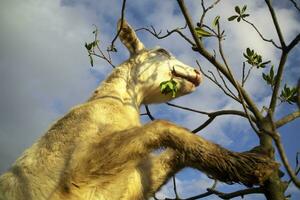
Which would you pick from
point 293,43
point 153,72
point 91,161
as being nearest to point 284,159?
point 293,43

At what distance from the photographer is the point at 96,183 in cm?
579

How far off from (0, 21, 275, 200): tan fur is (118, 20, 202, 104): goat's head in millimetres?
1507

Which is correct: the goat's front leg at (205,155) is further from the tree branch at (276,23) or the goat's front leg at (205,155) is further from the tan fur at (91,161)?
the tree branch at (276,23)

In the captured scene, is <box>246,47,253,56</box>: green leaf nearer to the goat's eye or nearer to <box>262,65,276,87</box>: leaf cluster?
<box>262,65,276,87</box>: leaf cluster

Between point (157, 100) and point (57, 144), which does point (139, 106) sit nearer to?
point (157, 100)

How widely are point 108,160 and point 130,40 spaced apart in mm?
3984

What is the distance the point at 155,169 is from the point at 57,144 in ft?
5.00

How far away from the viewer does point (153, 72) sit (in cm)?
905

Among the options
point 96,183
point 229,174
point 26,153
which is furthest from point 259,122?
point 26,153

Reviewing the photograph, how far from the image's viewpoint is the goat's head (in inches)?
343

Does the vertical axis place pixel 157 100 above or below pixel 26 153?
above

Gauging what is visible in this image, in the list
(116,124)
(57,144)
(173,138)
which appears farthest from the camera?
(116,124)

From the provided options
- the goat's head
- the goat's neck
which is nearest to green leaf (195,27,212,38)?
the goat's neck

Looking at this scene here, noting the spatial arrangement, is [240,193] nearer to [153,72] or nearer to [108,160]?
[108,160]
